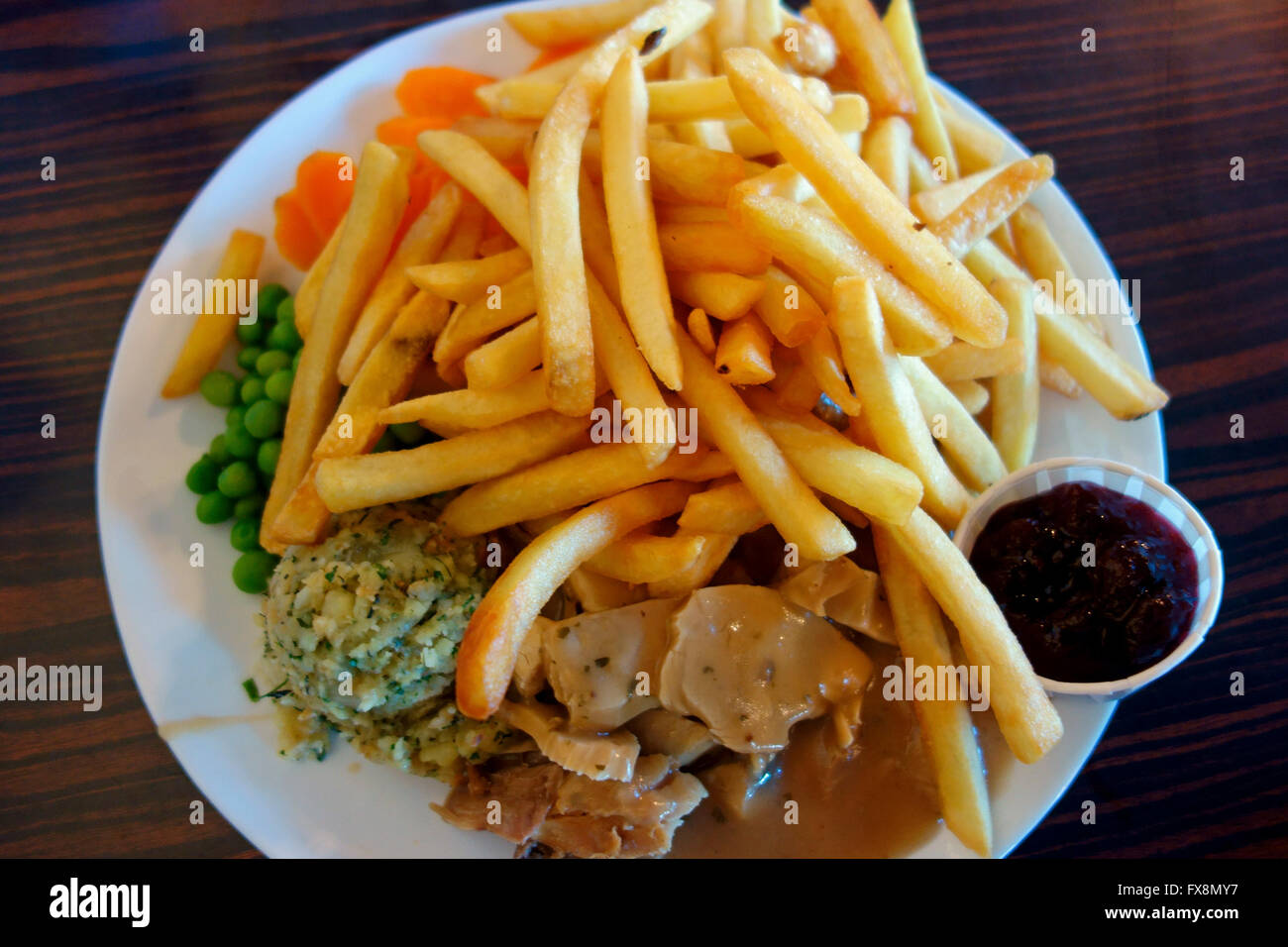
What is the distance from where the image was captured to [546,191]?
220 centimetres

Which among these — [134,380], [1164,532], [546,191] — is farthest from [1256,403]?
[134,380]

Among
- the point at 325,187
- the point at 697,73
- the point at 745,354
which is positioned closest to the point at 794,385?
the point at 745,354

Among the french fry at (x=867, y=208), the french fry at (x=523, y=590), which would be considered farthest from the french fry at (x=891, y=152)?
the french fry at (x=523, y=590)

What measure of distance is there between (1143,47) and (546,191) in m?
2.79

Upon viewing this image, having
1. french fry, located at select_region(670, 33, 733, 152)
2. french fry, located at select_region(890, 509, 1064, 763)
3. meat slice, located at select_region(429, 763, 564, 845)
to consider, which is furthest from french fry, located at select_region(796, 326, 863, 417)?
meat slice, located at select_region(429, 763, 564, 845)

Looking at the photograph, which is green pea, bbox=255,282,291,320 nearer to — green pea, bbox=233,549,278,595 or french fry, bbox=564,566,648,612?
green pea, bbox=233,549,278,595

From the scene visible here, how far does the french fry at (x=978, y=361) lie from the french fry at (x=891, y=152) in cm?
44

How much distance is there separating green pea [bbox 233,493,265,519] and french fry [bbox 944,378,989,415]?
2.10 metres

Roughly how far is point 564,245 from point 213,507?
1433 millimetres

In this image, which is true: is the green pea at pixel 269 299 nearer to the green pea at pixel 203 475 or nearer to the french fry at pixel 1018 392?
the green pea at pixel 203 475

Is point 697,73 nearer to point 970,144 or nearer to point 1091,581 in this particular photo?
point 970,144

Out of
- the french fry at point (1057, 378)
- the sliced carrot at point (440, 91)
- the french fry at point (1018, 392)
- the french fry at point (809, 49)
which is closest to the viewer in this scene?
the french fry at point (1018, 392)

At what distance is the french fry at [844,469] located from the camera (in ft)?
6.82

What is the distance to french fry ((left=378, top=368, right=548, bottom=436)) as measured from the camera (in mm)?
2281
